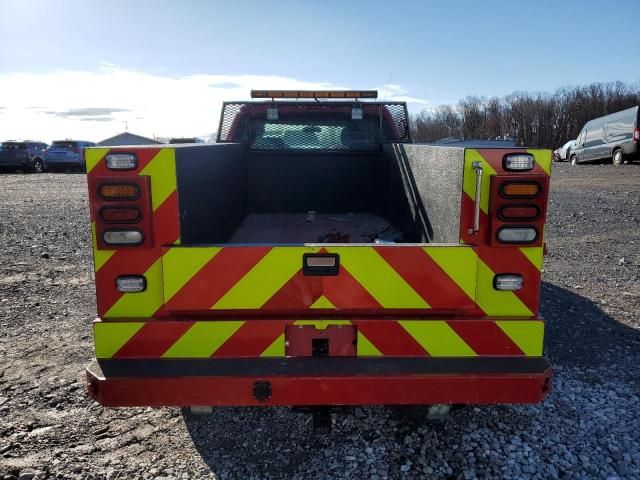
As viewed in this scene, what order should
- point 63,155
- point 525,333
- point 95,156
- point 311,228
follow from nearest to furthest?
point 95,156
point 525,333
point 311,228
point 63,155

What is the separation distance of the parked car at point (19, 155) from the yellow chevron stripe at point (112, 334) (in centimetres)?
3032

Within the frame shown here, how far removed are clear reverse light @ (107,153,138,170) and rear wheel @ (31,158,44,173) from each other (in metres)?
31.0

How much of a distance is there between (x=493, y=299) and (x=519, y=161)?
2.30 feet

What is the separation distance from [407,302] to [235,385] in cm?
95

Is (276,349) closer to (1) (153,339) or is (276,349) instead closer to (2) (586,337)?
(1) (153,339)

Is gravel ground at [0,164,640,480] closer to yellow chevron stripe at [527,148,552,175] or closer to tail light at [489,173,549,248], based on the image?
tail light at [489,173,549,248]

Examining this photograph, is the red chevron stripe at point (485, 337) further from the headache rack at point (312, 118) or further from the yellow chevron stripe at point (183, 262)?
the headache rack at point (312, 118)

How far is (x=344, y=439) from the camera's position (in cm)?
307

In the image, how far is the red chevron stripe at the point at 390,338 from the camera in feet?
8.41

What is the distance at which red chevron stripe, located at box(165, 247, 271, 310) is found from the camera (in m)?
2.49

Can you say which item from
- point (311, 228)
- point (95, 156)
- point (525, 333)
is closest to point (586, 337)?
point (525, 333)

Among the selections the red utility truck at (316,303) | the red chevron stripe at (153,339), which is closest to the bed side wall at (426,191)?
the red utility truck at (316,303)

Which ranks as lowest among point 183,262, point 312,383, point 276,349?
point 312,383

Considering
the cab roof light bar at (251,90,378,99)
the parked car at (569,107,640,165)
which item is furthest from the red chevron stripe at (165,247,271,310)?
the parked car at (569,107,640,165)
